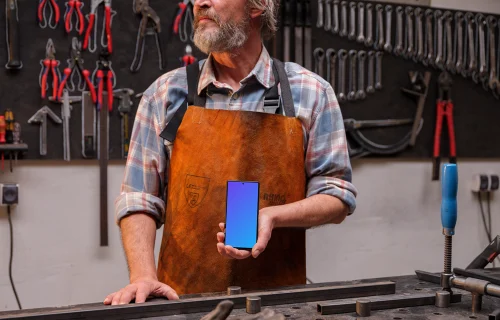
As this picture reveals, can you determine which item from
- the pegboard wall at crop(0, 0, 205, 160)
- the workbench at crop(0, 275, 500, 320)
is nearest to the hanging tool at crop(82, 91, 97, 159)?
the pegboard wall at crop(0, 0, 205, 160)

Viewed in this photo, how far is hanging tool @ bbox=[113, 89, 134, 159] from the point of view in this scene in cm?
266

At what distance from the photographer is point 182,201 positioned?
1.56 metres

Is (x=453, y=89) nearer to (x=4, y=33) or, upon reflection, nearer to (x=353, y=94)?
(x=353, y=94)

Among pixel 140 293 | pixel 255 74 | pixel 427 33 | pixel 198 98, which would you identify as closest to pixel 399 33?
pixel 427 33

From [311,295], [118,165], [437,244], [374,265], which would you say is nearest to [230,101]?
[311,295]

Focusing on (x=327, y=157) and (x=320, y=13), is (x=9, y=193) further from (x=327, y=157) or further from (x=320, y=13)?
(x=320, y=13)

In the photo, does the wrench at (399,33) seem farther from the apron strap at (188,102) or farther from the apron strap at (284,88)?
the apron strap at (188,102)

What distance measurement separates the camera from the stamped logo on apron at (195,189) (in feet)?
5.10

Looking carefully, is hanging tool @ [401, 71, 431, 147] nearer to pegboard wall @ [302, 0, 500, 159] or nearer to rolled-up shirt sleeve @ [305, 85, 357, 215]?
pegboard wall @ [302, 0, 500, 159]

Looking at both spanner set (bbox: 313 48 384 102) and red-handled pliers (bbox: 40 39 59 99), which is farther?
spanner set (bbox: 313 48 384 102)

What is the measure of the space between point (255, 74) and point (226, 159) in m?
0.26

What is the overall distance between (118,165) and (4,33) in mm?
726

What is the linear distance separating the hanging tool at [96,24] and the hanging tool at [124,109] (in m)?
0.19

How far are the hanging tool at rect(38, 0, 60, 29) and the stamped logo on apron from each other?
1.38 m
